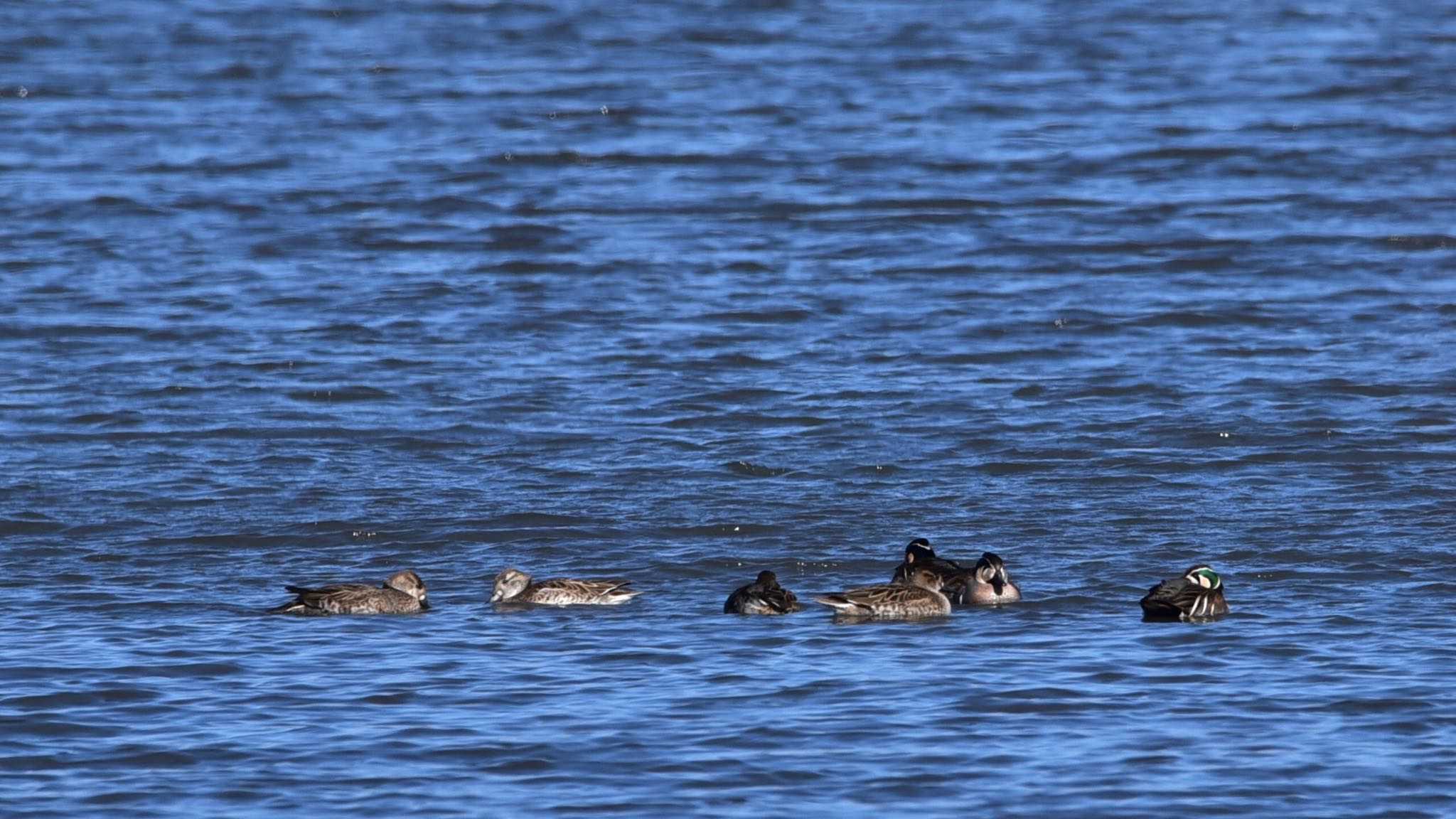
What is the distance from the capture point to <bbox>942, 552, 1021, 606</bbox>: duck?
447 inches

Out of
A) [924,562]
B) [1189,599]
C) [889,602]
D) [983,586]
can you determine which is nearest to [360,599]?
[889,602]

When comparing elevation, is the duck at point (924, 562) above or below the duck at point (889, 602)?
above

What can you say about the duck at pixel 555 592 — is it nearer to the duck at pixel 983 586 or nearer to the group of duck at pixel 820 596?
the group of duck at pixel 820 596

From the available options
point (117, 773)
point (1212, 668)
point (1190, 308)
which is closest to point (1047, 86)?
point (1190, 308)

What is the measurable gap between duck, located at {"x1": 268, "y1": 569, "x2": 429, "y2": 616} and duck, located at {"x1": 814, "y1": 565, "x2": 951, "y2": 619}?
2027mm

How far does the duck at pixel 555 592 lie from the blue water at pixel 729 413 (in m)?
0.16

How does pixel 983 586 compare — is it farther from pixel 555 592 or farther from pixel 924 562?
pixel 555 592

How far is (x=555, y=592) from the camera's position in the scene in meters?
11.4

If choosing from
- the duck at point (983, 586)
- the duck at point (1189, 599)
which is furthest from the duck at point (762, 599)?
the duck at point (1189, 599)

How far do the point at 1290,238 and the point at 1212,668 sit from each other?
12.4 meters

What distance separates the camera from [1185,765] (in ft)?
28.8

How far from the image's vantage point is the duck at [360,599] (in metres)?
11.2

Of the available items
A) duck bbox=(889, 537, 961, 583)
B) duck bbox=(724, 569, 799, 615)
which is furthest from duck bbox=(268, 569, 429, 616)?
duck bbox=(889, 537, 961, 583)

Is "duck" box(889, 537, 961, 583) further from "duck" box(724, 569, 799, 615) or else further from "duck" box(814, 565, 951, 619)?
"duck" box(724, 569, 799, 615)
